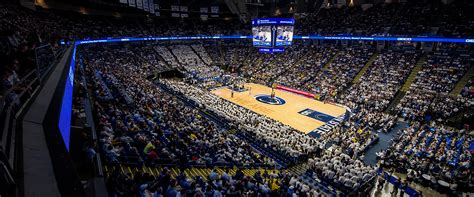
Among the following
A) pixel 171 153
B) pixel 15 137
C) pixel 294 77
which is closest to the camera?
pixel 15 137

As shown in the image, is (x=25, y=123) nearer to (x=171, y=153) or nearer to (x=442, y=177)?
(x=171, y=153)

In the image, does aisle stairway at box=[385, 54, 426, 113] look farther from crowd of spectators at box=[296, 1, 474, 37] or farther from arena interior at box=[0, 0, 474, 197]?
crowd of spectators at box=[296, 1, 474, 37]

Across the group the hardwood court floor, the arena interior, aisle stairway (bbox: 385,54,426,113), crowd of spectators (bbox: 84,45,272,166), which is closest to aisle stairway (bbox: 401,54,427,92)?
aisle stairway (bbox: 385,54,426,113)

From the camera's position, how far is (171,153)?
11.9 meters

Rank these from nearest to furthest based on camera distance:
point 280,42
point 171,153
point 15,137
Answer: point 15,137 → point 171,153 → point 280,42

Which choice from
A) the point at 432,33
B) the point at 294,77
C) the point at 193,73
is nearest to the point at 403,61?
the point at 432,33

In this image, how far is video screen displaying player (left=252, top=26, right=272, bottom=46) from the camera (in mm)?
32281

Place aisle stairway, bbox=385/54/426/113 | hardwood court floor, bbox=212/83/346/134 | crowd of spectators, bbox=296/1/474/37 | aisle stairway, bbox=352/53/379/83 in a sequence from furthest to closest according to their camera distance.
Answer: aisle stairway, bbox=352/53/379/83 → crowd of spectators, bbox=296/1/474/37 → aisle stairway, bbox=385/54/426/113 → hardwood court floor, bbox=212/83/346/134

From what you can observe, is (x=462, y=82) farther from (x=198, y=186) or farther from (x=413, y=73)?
(x=198, y=186)

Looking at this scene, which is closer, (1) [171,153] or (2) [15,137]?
(2) [15,137]

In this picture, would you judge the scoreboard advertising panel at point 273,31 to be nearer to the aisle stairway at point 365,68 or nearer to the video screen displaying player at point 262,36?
the video screen displaying player at point 262,36

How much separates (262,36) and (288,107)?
10281 mm

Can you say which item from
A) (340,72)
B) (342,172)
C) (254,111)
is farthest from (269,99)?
(342,172)

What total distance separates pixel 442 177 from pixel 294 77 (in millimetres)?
27087
